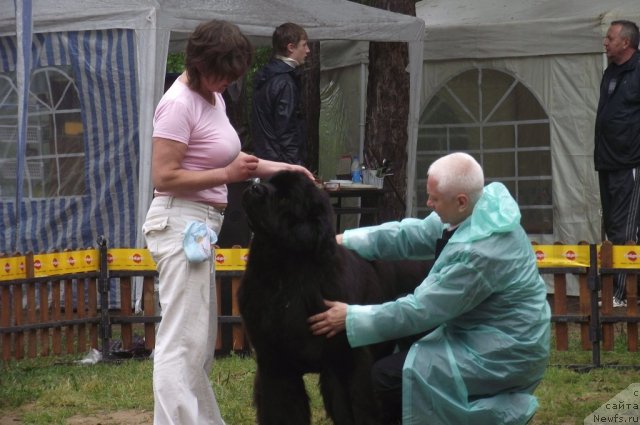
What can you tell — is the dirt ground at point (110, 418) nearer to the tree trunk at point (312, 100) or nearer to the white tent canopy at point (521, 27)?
the white tent canopy at point (521, 27)

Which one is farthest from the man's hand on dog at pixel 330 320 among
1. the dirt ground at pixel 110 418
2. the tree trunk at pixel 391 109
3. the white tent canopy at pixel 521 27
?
the tree trunk at pixel 391 109

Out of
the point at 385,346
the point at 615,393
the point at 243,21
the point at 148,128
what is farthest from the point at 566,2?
the point at 385,346

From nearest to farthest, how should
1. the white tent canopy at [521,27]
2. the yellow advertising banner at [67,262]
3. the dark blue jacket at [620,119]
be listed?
1. the yellow advertising banner at [67,262]
2. the dark blue jacket at [620,119]
3. the white tent canopy at [521,27]

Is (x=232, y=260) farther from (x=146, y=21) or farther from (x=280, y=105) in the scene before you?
(x=146, y=21)

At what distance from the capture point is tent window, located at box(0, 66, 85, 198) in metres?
9.35

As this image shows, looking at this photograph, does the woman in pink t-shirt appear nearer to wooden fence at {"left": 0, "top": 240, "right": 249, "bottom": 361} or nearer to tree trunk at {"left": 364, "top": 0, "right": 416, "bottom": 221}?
wooden fence at {"left": 0, "top": 240, "right": 249, "bottom": 361}

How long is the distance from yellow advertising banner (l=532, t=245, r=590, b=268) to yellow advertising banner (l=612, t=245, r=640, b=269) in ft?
0.61

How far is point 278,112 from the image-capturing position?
8.71 m

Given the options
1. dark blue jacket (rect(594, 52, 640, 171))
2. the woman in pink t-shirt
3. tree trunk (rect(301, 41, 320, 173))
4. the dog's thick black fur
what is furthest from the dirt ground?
tree trunk (rect(301, 41, 320, 173))

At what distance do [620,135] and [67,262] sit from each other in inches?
183

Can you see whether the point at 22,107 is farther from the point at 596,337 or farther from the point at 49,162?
the point at 596,337

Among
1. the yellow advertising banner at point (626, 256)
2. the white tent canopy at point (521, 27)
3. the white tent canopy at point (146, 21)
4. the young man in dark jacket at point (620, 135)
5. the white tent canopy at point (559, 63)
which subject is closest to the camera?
the yellow advertising banner at point (626, 256)

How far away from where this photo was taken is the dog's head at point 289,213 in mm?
4297

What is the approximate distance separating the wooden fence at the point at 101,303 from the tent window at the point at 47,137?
157 centimetres
